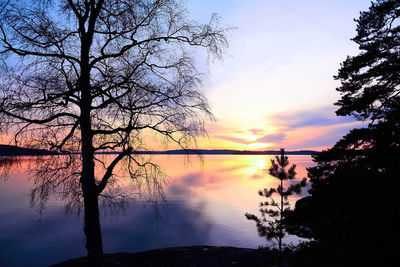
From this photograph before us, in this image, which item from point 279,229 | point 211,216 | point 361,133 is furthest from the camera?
point 211,216

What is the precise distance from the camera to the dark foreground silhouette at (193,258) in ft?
30.7

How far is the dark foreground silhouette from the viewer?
9.36 m

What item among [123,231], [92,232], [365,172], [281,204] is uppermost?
[365,172]

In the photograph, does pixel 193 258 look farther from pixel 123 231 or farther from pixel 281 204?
pixel 123 231

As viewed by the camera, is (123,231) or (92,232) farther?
(123,231)

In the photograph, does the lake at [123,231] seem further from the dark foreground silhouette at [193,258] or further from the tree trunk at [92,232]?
the tree trunk at [92,232]

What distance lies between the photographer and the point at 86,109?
6805 mm

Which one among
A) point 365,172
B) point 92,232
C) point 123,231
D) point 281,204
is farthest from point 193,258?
point 123,231

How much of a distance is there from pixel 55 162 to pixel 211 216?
2316cm

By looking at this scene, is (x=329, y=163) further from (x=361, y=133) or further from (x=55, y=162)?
(x=55, y=162)

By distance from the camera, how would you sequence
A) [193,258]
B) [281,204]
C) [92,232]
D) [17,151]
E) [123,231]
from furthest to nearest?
1. [123,231]
2. [193,258]
3. [281,204]
4. [92,232]
5. [17,151]

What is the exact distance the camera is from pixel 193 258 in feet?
34.2

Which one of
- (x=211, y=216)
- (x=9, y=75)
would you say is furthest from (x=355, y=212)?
(x=211, y=216)

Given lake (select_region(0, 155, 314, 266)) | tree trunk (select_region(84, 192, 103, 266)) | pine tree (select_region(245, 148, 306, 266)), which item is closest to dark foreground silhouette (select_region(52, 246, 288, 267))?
pine tree (select_region(245, 148, 306, 266))
